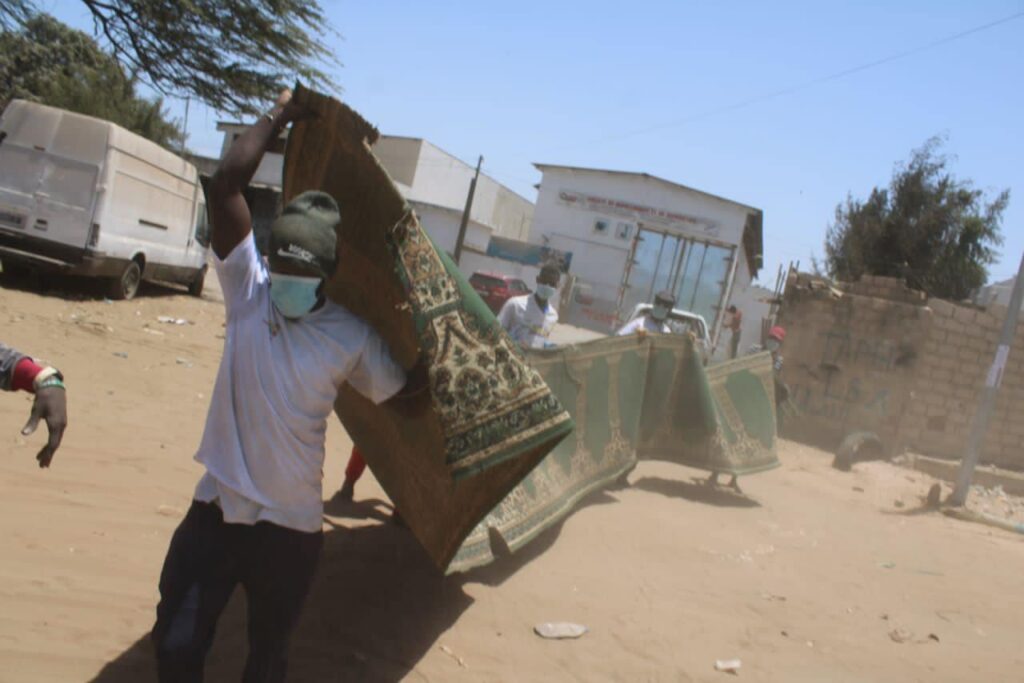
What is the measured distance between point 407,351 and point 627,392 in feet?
14.3

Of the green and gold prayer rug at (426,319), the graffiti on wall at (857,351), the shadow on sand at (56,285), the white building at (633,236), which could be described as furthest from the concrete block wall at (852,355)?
the white building at (633,236)

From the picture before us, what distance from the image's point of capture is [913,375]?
12477 millimetres

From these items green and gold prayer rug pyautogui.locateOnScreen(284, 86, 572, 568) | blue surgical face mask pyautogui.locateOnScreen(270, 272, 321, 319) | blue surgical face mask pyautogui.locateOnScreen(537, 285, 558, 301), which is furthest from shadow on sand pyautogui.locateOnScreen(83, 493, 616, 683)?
blue surgical face mask pyautogui.locateOnScreen(537, 285, 558, 301)

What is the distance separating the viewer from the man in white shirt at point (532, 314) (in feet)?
21.6

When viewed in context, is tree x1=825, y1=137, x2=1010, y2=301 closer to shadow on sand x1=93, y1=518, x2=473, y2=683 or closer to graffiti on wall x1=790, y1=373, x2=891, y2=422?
graffiti on wall x1=790, y1=373, x2=891, y2=422

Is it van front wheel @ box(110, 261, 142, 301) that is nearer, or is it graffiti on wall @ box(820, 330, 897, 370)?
van front wheel @ box(110, 261, 142, 301)

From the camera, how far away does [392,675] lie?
11.1 feet

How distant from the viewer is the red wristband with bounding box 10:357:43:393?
2.34 metres

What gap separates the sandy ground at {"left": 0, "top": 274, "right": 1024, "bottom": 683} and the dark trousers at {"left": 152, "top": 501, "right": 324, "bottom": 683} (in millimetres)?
876

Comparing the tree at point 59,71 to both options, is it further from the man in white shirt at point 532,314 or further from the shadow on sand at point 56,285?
the man in white shirt at point 532,314

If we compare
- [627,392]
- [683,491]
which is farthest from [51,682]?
[683,491]

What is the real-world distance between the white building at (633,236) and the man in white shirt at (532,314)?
2183 cm

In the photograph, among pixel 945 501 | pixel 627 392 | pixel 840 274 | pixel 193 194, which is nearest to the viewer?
pixel 627 392

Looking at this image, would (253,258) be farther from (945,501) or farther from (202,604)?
(945,501)
